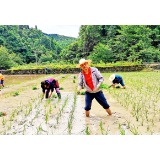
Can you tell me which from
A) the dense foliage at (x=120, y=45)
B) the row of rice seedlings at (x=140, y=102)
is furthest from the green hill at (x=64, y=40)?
the row of rice seedlings at (x=140, y=102)

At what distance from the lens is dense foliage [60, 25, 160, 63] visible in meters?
26.2

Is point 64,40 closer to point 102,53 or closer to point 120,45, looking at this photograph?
point 120,45

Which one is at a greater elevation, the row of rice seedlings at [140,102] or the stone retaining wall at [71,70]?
the stone retaining wall at [71,70]

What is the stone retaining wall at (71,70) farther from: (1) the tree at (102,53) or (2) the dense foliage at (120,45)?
(1) the tree at (102,53)

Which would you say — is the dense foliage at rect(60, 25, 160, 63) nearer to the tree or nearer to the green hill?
the tree

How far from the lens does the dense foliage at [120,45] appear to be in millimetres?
26231

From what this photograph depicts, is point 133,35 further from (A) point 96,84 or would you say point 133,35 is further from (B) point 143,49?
(A) point 96,84

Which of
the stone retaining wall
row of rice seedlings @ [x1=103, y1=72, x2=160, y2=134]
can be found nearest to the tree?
the stone retaining wall

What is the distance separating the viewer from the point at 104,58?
29234 mm

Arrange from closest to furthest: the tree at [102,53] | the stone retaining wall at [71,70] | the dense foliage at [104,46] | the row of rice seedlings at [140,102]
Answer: the row of rice seedlings at [140,102]
the stone retaining wall at [71,70]
the dense foliage at [104,46]
the tree at [102,53]

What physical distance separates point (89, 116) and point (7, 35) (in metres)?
51.7

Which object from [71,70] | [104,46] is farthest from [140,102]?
[104,46]
